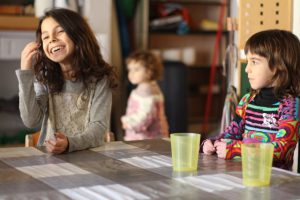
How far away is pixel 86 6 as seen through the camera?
14.0 feet

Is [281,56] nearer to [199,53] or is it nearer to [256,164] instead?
[256,164]

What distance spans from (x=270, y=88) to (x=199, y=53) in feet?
13.5

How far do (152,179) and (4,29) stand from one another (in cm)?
298

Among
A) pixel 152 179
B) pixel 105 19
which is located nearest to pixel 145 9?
pixel 105 19

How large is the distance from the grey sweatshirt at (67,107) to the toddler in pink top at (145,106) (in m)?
1.54

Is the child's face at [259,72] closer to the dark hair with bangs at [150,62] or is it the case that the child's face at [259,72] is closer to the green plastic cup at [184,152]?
the green plastic cup at [184,152]

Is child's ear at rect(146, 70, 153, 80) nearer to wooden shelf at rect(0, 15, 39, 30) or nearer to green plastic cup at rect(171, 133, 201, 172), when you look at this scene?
wooden shelf at rect(0, 15, 39, 30)

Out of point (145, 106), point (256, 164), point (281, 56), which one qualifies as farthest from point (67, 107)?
point (145, 106)

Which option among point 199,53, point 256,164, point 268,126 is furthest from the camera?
point 199,53

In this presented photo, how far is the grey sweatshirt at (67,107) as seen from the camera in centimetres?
200

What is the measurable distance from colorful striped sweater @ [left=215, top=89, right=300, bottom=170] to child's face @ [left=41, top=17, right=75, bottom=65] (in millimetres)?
588

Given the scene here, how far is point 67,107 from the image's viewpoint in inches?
81.5

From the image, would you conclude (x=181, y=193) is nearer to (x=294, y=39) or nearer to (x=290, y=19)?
(x=294, y=39)

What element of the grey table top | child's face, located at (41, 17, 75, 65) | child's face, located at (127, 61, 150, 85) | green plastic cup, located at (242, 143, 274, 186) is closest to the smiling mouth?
child's face, located at (41, 17, 75, 65)
